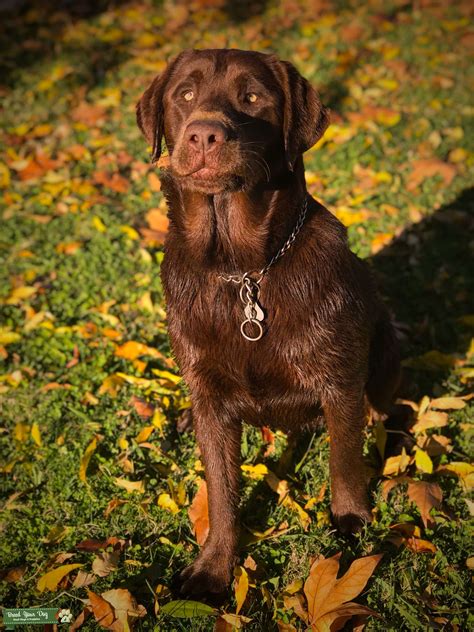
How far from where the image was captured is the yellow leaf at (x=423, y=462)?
3.14 metres

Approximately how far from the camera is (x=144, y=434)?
3510 mm

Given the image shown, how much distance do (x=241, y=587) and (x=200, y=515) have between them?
507 millimetres

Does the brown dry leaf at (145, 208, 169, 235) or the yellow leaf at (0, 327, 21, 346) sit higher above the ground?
the brown dry leaf at (145, 208, 169, 235)

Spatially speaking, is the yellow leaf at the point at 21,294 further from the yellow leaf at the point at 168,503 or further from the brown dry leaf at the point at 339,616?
the brown dry leaf at the point at 339,616

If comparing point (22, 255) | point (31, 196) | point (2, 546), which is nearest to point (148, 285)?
point (22, 255)

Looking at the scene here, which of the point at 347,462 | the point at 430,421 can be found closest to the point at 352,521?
the point at 347,462

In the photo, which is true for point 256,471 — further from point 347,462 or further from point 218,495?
point 347,462

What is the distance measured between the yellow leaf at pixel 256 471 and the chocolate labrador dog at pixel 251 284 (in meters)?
0.36

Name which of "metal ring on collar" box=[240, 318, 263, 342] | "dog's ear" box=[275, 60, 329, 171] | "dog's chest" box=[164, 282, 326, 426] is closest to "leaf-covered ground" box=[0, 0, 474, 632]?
"dog's chest" box=[164, 282, 326, 426]

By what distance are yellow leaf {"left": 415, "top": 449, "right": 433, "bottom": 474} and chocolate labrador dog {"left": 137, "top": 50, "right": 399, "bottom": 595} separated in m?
0.42

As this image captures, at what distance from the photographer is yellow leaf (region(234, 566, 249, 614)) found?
2641 millimetres

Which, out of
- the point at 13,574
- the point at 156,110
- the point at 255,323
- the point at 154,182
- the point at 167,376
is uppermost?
the point at 156,110

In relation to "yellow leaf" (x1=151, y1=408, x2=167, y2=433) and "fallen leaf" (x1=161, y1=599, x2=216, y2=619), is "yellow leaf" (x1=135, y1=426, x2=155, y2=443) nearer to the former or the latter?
"yellow leaf" (x1=151, y1=408, x2=167, y2=433)

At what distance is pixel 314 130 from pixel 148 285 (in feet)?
7.45
